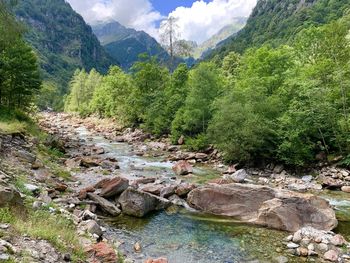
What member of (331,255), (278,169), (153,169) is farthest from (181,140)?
(331,255)

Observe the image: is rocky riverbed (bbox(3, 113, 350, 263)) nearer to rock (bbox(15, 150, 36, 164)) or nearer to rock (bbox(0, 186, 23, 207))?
rock (bbox(15, 150, 36, 164))

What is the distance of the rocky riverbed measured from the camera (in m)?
15.5

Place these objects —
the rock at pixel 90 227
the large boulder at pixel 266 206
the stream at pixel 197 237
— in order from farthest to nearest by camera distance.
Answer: the large boulder at pixel 266 206 < the stream at pixel 197 237 < the rock at pixel 90 227

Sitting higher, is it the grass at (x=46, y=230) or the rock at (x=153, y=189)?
the grass at (x=46, y=230)

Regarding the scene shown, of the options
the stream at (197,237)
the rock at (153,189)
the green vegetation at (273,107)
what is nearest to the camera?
the stream at (197,237)

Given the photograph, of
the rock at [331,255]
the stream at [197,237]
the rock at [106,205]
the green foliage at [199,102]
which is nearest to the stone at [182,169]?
the stream at [197,237]

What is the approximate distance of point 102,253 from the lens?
478 inches

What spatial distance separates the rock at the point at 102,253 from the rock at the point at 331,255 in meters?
9.05

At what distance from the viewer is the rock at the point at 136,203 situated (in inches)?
Answer: 800

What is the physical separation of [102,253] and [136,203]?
839cm

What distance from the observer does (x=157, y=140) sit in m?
57.2

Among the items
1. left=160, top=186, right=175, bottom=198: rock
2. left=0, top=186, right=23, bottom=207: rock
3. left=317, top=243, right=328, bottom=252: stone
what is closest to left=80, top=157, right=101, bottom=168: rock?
left=160, top=186, right=175, bottom=198: rock

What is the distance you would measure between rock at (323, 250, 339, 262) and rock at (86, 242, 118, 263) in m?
9.05

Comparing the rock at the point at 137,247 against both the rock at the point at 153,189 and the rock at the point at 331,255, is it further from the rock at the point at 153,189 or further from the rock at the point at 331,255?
the rock at the point at 153,189
